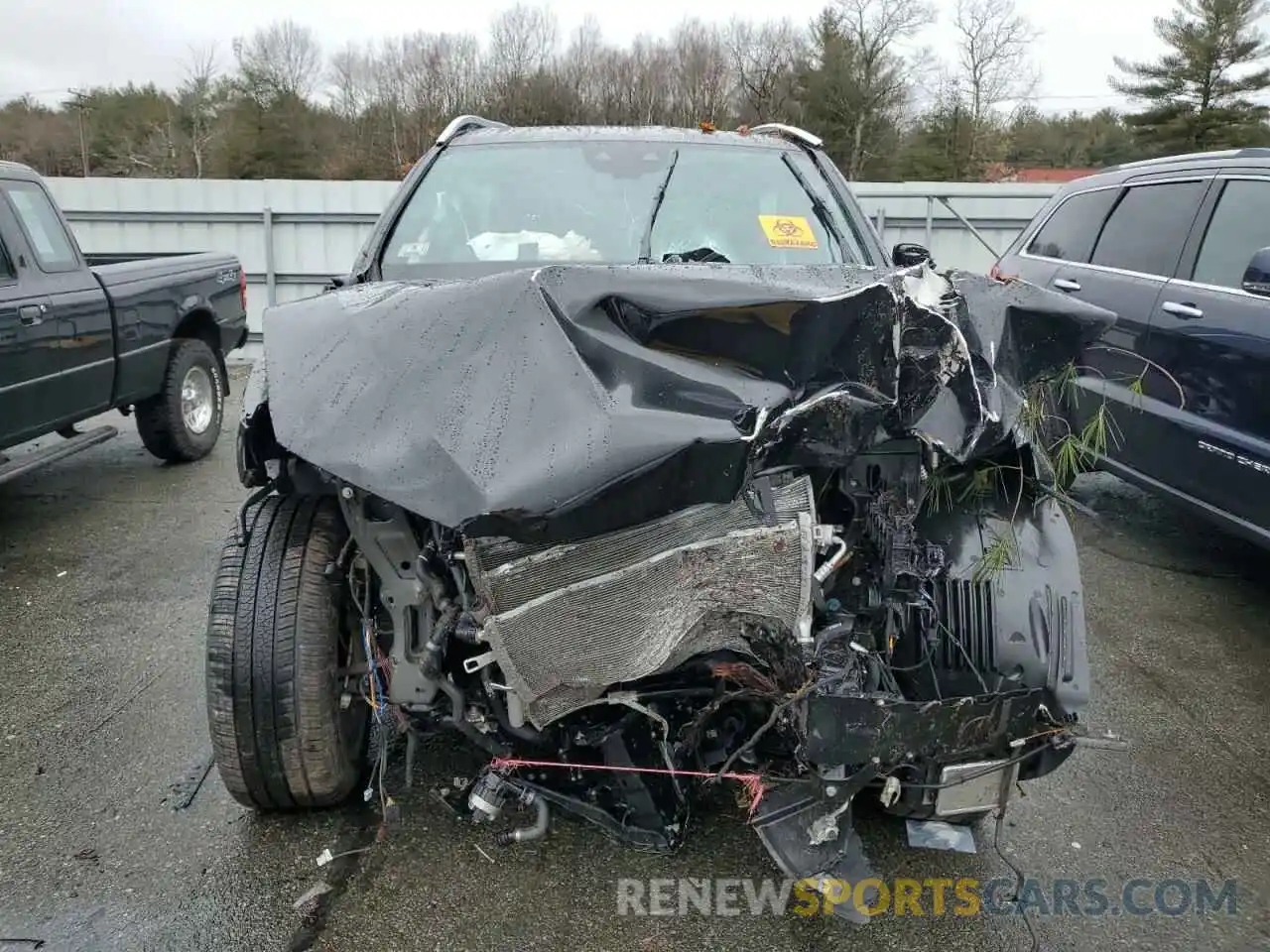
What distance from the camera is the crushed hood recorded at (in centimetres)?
171

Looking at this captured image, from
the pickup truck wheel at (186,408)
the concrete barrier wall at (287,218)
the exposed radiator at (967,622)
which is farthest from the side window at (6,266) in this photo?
the concrete barrier wall at (287,218)

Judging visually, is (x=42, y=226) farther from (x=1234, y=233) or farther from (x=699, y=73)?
(x=699, y=73)

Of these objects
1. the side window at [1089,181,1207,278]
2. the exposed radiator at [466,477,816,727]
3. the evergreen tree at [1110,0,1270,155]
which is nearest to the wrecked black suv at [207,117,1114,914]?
the exposed radiator at [466,477,816,727]

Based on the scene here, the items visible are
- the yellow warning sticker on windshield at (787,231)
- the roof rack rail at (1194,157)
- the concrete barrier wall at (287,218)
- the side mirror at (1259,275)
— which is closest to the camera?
the yellow warning sticker on windshield at (787,231)

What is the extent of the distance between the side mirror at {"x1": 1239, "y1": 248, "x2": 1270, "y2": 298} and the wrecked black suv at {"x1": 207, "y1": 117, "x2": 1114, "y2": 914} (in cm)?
199

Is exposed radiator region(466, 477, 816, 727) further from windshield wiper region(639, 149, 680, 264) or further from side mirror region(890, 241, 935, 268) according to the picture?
side mirror region(890, 241, 935, 268)

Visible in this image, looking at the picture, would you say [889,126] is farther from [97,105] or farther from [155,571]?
[155,571]

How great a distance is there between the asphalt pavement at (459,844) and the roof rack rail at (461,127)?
2303mm

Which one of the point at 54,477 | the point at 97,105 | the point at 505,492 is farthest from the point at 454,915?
the point at 97,105

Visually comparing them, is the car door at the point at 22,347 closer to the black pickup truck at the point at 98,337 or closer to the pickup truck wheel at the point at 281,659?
the black pickup truck at the point at 98,337

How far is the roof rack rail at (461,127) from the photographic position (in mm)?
3840

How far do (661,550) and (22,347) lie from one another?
4367mm

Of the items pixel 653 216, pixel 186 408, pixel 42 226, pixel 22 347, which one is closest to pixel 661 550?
pixel 653 216

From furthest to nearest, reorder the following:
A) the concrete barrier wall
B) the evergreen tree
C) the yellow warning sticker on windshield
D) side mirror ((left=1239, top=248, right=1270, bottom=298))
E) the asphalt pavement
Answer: the evergreen tree
the concrete barrier wall
side mirror ((left=1239, top=248, right=1270, bottom=298))
the yellow warning sticker on windshield
the asphalt pavement
